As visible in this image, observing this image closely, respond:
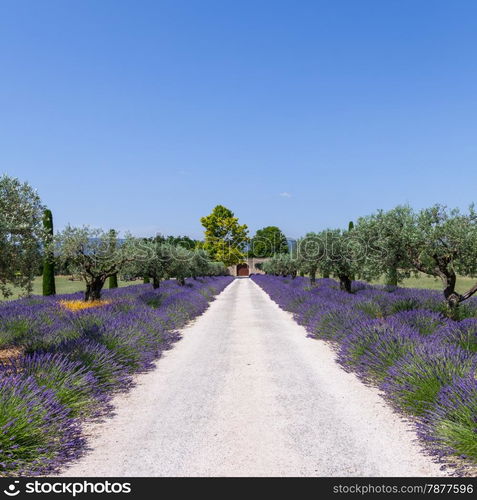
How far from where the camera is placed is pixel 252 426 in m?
5.04

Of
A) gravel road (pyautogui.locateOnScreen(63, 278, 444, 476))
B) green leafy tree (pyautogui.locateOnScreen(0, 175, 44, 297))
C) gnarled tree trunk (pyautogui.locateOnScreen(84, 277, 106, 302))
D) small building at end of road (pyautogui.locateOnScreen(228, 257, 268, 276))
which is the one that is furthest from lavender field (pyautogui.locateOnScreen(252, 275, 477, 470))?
small building at end of road (pyautogui.locateOnScreen(228, 257, 268, 276))

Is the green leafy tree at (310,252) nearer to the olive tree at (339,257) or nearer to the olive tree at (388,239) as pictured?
the olive tree at (339,257)

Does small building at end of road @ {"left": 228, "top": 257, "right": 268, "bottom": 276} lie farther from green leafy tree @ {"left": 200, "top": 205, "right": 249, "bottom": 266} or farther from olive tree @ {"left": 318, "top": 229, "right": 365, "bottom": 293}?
olive tree @ {"left": 318, "top": 229, "right": 365, "bottom": 293}

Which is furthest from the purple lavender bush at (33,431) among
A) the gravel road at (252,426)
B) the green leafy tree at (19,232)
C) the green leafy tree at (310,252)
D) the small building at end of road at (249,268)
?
the small building at end of road at (249,268)

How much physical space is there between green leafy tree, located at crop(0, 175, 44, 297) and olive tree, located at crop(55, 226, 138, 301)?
1011 cm

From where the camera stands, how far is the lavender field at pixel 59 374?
12.9ft

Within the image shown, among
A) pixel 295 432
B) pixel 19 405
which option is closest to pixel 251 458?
pixel 295 432

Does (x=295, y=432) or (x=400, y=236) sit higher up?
(x=400, y=236)

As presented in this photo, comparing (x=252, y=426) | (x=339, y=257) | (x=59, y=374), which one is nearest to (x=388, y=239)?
(x=252, y=426)

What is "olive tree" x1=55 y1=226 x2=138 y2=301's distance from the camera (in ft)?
54.5

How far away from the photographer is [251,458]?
13.4 feet

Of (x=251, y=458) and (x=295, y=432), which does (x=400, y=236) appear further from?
(x=251, y=458)

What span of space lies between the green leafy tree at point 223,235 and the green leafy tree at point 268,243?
1438 inches
